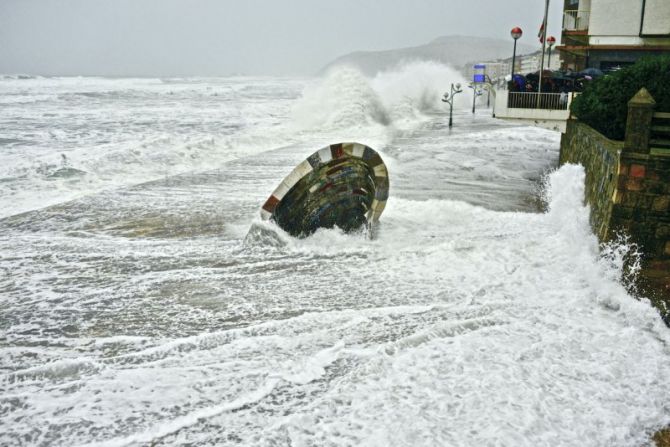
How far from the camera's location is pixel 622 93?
30.7 ft

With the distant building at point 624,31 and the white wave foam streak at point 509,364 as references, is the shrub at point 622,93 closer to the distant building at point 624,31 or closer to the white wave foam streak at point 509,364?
the white wave foam streak at point 509,364

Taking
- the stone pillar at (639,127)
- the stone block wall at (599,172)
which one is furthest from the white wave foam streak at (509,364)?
the stone pillar at (639,127)

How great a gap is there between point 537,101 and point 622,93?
6527 millimetres

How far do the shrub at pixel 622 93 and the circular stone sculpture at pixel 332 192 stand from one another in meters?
3.95

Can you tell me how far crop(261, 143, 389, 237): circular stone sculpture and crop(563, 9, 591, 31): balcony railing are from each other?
66.4 feet

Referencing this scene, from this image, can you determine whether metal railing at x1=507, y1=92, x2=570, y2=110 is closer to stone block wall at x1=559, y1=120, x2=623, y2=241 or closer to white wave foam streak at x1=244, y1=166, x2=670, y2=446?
stone block wall at x1=559, y1=120, x2=623, y2=241

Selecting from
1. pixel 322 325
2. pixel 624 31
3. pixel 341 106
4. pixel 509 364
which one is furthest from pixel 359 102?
pixel 509 364

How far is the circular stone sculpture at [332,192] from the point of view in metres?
7.97

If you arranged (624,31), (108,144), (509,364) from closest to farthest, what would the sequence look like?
(509,364) < (108,144) < (624,31)

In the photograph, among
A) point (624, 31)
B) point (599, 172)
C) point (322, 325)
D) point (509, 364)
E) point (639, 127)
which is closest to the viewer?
point (509, 364)

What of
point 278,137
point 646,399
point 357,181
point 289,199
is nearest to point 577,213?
point 357,181

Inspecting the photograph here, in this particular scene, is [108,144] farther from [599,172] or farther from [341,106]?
[599,172]

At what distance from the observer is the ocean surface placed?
13.6 feet

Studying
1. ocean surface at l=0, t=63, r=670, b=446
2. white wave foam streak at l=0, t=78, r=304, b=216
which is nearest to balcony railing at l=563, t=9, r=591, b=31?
white wave foam streak at l=0, t=78, r=304, b=216
